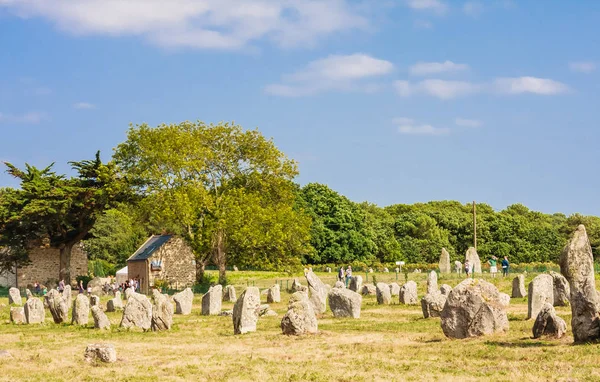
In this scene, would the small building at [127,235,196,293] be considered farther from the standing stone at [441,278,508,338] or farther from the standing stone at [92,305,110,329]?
the standing stone at [441,278,508,338]

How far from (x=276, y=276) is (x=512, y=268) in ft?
73.9

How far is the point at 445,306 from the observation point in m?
24.0

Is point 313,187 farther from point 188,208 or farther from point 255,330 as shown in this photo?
point 255,330

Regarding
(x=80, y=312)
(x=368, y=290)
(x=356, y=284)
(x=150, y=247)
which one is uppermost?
(x=150, y=247)

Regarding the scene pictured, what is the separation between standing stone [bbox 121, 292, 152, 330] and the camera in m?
29.8

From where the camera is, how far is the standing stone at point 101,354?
20984mm

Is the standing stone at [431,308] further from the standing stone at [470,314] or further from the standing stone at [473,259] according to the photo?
the standing stone at [473,259]

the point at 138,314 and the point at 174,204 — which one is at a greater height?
the point at 174,204

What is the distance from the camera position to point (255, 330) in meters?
27.9

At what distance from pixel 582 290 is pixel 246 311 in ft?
36.3

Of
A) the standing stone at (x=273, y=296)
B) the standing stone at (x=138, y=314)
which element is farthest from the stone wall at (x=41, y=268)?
the standing stone at (x=138, y=314)

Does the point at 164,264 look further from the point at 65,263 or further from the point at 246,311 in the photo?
the point at 246,311

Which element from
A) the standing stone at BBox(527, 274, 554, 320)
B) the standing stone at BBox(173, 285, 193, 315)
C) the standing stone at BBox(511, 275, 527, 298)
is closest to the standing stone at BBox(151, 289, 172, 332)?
the standing stone at BBox(173, 285, 193, 315)

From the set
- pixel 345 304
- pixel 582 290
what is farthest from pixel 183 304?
pixel 582 290
